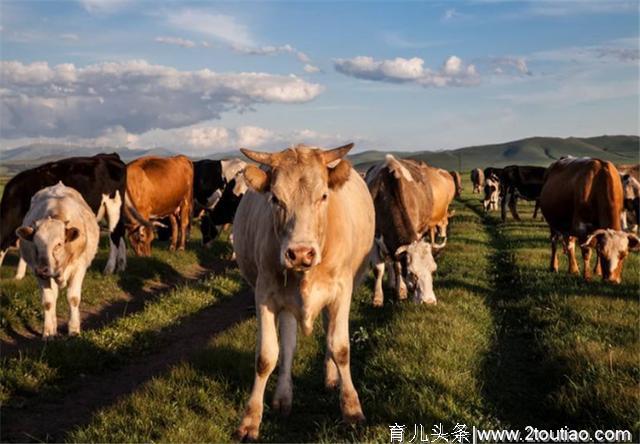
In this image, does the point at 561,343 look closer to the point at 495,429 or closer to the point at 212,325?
the point at 495,429

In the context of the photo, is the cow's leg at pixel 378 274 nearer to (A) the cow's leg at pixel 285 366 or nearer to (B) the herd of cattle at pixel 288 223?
(B) the herd of cattle at pixel 288 223

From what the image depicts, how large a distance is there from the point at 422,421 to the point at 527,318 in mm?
5018

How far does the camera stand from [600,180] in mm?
13984

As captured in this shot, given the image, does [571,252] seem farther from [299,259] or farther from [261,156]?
[299,259]

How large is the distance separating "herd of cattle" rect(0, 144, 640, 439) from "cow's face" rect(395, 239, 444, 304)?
20mm

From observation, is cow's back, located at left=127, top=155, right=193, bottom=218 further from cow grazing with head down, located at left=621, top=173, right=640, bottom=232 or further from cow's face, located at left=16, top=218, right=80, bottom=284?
cow grazing with head down, located at left=621, top=173, right=640, bottom=232

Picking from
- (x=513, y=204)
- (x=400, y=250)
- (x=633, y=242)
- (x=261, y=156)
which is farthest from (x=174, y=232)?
(x=513, y=204)

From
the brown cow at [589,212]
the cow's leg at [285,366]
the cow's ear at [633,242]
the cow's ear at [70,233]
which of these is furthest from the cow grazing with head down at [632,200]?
the cow's ear at [70,233]

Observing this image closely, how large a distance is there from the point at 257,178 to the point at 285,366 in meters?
2.08

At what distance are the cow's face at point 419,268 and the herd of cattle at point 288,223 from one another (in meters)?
0.02

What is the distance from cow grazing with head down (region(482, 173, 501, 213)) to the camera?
38478 mm

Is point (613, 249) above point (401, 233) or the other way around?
the other way around

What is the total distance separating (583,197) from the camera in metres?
14.2

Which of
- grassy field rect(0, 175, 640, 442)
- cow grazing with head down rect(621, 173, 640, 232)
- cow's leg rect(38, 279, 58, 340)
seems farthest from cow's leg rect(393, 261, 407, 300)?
cow grazing with head down rect(621, 173, 640, 232)
